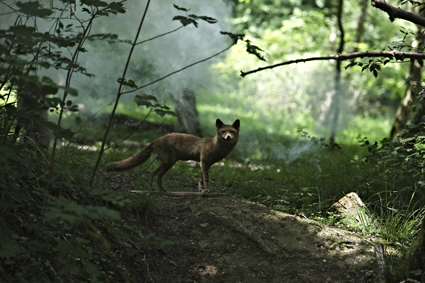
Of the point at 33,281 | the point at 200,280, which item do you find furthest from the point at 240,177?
the point at 33,281

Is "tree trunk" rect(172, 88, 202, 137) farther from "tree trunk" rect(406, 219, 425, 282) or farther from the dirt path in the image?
"tree trunk" rect(406, 219, 425, 282)

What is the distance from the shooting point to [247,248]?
3.77 meters

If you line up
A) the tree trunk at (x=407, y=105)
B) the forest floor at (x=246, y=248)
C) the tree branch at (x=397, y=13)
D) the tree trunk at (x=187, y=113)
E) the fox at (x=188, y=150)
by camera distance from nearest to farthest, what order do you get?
1. the tree branch at (x=397, y=13)
2. the forest floor at (x=246, y=248)
3. the fox at (x=188, y=150)
4. the tree trunk at (x=407, y=105)
5. the tree trunk at (x=187, y=113)

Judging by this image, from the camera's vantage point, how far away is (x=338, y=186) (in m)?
4.94

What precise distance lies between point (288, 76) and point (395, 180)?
11.7m

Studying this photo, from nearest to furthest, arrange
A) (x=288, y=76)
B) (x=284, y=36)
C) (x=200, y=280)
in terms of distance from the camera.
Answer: (x=200, y=280), (x=284, y=36), (x=288, y=76)

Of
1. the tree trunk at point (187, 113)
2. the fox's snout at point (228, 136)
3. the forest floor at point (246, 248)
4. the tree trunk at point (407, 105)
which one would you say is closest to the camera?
the forest floor at point (246, 248)

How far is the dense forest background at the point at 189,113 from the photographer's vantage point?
2.51m

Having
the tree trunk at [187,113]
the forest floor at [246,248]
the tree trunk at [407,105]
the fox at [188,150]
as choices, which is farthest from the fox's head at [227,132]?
the tree trunk at [407,105]

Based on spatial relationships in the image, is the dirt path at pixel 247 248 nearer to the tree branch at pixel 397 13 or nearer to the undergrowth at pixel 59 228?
the undergrowth at pixel 59 228

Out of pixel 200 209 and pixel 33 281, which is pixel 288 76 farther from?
pixel 33 281

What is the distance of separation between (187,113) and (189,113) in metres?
0.06

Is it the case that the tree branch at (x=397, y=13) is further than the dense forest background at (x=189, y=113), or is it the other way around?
the tree branch at (x=397, y=13)

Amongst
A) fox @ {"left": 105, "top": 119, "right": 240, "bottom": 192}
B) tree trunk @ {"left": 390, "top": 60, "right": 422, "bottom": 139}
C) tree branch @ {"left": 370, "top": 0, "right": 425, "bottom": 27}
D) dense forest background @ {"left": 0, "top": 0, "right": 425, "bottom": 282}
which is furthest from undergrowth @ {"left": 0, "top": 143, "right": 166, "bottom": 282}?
tree trunk @ {"left": 390, "top": 60, "right": 422, "bottom": 139}
